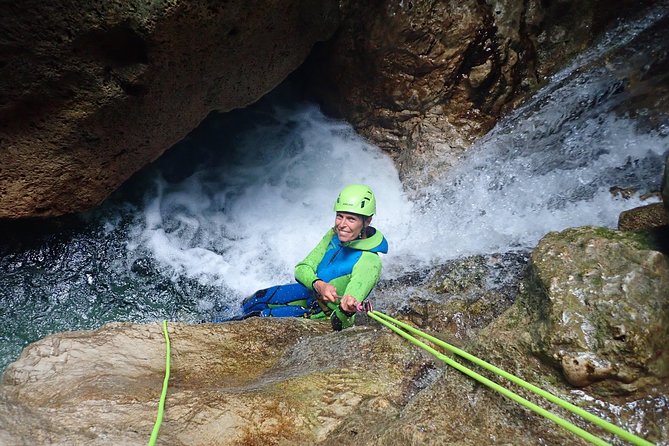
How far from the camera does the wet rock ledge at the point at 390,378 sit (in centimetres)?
188

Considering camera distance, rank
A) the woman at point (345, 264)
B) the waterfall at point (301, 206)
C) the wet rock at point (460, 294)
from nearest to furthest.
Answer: the woman at point (345, 264), the wet rock at point (460, 294), the waterfall at point (301, 206)

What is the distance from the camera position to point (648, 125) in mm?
5113

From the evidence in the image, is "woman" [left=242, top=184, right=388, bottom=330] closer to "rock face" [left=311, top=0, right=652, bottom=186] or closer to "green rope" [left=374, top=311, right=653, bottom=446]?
"green rope" [left=374, top=311, right=653, bottom=446]

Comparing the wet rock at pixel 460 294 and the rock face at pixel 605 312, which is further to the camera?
the wet rock at pixel 460 294

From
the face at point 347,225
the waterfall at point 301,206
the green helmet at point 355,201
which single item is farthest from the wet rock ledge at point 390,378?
the waterfall at point 301,206

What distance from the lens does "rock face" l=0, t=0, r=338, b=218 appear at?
3.74 m

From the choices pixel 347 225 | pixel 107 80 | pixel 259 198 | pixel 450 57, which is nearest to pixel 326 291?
pixel 347 225

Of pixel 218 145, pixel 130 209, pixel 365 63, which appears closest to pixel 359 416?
pixel 130 209

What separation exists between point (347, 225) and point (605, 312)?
2.28m

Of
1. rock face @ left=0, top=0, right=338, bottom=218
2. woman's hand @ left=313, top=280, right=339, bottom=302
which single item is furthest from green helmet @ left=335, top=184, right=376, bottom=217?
rock face @ left=0, top=0, right=338, bottom=218

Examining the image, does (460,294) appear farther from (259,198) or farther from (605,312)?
(259,198)

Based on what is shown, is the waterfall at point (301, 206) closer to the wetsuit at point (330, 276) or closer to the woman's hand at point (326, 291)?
the wetsuit at point (330, 276)

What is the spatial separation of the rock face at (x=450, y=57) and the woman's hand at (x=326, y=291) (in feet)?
11.3

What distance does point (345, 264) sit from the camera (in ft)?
13.0
